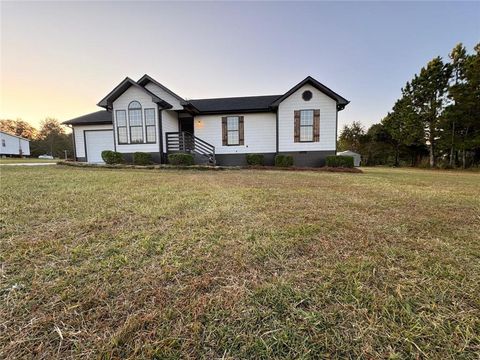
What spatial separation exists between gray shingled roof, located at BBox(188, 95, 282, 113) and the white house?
68 millimetres

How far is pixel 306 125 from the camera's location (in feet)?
43.7

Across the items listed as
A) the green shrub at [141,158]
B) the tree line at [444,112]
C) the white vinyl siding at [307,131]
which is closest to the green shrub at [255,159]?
the white vinyl siding at [307,131]

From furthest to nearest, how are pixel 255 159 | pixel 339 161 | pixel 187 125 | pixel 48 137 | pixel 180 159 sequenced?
pixel 48 137 → pixel 187 125 → pixel 255 159 → pixel 339 161 → pixel 180 159

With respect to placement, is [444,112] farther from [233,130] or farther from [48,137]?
[48,137]

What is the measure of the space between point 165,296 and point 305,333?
926 mm

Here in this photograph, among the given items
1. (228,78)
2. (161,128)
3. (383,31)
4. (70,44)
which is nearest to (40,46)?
(70,44)

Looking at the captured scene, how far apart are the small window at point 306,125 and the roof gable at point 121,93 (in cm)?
843

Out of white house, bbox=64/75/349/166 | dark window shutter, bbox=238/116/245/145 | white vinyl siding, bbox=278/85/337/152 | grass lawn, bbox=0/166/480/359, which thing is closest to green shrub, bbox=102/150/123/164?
white house, bbox=64/75/349/166

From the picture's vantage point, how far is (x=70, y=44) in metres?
12.8

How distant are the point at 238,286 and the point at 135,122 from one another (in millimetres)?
14048

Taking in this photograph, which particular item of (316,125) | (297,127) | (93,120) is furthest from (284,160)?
(93,120)

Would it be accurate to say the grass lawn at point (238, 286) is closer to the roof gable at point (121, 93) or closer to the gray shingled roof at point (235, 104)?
→ the roof gable at point (121, 93)

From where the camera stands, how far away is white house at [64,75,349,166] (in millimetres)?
12891

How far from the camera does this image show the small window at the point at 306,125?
13.2 metres
